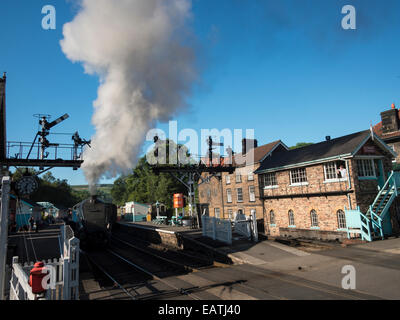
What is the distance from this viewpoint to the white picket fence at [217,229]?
49.7ft

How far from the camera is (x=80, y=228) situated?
56.7ft

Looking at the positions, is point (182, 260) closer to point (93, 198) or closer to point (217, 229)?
point (217, 229)

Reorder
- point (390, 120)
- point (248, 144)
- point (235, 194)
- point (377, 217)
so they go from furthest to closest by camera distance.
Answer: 1. point (248, 144)
2. point (235, 194)
3. point (390, 120)
4. point (377, 217)

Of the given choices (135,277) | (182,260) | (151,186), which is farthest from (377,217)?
(151,186)

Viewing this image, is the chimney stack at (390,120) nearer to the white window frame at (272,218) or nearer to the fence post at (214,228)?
the white window frame at (272,218)

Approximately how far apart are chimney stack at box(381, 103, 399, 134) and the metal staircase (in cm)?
1251

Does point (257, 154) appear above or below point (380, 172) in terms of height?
above

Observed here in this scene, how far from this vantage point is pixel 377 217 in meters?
15.5

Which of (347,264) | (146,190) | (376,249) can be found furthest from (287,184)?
(146,190)

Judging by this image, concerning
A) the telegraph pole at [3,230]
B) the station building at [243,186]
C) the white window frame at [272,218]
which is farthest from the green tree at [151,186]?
the telegraph pole at [3,230]

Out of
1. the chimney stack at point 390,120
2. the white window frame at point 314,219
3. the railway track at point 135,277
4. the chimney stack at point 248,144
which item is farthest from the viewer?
the chimney stack at point 248,144

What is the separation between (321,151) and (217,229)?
31.9ft
